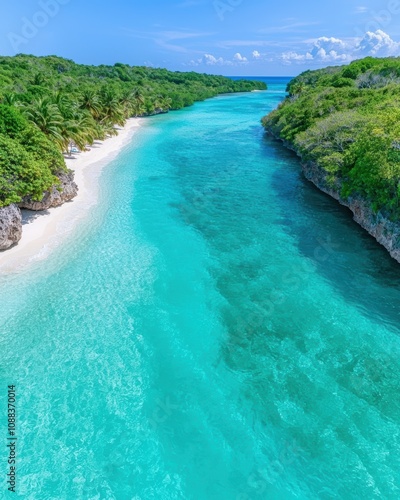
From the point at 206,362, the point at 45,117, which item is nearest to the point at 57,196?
the point at 45,117

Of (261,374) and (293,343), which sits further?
(293,343)

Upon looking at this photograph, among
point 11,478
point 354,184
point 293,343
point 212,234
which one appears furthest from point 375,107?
point 11,478

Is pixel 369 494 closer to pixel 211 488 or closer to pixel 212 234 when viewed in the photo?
pixel 211 488

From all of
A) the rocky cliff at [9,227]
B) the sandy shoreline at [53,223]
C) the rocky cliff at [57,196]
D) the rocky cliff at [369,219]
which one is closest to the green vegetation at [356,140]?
the rocky cliff at [369,219]

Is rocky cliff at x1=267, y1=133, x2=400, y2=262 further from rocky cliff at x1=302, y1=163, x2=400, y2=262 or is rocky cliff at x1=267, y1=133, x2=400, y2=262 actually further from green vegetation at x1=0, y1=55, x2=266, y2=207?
green vegetation at x1=0, y1=55, x2=266, y2=207

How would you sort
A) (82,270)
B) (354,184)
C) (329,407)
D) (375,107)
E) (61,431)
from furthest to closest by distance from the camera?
(375,107) < (354,184) < (82,270) < (329,407) < (61,431)

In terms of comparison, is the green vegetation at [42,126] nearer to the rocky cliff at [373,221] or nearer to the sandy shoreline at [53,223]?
the sandy shoreline at [53,223]
